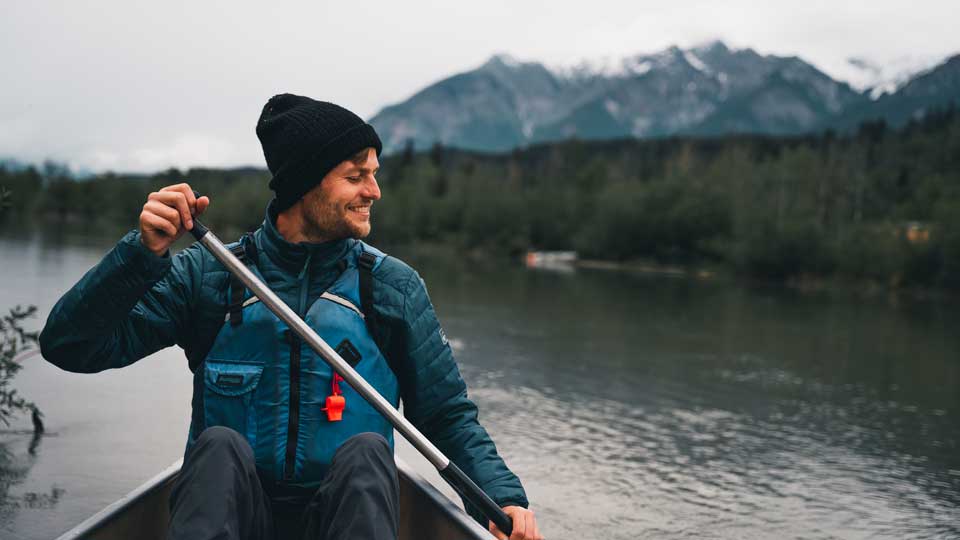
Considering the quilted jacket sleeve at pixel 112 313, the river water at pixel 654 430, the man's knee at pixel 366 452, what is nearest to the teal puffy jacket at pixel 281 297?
the quilted jacket sleeve at pixel 112 313

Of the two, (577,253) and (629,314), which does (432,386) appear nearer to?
(629,314)

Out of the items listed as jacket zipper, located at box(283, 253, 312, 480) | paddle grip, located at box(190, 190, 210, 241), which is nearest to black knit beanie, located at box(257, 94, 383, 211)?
paddle grip, located at box(190, 190, 210, 241)

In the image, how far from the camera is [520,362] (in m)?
13.7

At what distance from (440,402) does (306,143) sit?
952 mm

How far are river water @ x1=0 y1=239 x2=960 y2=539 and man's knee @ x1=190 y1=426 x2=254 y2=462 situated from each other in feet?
10.8

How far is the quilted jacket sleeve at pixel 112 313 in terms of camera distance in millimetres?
2326

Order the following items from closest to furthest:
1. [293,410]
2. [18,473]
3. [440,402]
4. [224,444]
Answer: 1. [224,444]
2. [293,410]
3. [440,402]
4. [18,473]

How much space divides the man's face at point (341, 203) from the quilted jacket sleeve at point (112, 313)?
0.43m

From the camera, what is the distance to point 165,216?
7.64 feet

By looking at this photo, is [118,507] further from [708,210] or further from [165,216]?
[708,210]

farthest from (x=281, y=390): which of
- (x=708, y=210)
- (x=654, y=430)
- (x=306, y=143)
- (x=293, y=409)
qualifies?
(x=708, y=210)

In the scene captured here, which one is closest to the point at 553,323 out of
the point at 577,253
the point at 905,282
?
the point at 905,282

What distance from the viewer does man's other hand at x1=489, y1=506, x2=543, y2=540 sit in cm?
270

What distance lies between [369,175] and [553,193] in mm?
85486
